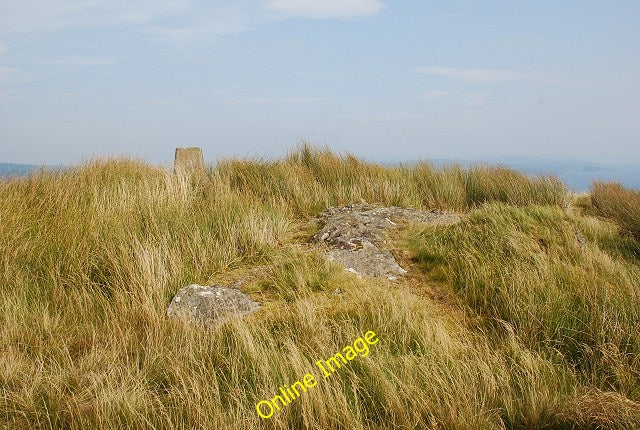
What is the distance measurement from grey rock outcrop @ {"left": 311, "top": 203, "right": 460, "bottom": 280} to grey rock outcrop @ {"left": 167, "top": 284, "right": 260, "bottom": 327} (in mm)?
1088

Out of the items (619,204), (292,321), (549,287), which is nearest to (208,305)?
(292,321)

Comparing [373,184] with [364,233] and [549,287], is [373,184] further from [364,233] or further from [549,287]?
[549,287]

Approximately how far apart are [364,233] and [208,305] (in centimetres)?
210

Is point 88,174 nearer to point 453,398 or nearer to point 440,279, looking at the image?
point 440,279

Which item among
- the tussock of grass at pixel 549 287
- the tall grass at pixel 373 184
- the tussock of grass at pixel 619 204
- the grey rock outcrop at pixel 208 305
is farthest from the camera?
the tall grass at pixel 373 184

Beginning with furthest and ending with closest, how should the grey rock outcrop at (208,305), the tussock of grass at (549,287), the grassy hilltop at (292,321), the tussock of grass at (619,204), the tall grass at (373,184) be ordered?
the tall grass at (373,184), the tussock of grass at (619,204), the grey rock outcrop at (208,305), the tussock of grass at (549,287), the grassy hilltop at (292,321)

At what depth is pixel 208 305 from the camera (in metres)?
3.60

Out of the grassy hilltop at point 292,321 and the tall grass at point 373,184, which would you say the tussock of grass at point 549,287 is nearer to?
the grassy hilltop at point 292,321

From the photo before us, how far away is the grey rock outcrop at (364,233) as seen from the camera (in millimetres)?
4496

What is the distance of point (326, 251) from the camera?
4816 mm

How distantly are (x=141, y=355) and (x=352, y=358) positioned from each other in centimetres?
130

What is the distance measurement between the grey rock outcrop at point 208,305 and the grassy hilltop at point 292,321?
13 centimetres

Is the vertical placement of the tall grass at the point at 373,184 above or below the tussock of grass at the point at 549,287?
above

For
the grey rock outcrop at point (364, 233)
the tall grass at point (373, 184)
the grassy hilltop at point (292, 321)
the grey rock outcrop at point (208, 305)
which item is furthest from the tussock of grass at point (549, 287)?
the tall grass at point (373, 184)
